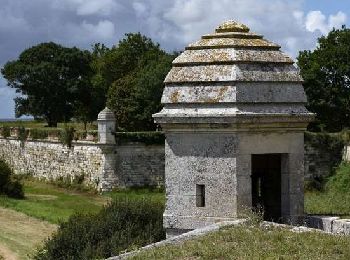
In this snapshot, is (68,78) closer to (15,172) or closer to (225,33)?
(15,172)

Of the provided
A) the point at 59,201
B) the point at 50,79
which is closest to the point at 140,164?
the point at 59,201

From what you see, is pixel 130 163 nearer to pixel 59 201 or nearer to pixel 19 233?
pixel 59 201

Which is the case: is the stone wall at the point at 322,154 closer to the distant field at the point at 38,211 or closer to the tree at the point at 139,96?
the distant field at the point at 38,211

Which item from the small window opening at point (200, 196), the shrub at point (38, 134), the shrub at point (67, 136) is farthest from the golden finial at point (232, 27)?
the shrub at point (38, 134)

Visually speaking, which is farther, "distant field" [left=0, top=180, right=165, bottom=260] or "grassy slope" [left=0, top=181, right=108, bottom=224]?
"grassy slope" [left=0, top=181, right=108, bottom=224]

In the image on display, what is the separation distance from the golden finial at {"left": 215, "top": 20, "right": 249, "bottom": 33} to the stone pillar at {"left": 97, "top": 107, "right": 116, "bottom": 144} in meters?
24.5

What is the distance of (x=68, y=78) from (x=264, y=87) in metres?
58.9

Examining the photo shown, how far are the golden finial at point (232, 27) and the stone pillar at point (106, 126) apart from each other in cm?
2454

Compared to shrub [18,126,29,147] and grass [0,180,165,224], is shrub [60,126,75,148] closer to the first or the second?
grass [0,180,165,224]

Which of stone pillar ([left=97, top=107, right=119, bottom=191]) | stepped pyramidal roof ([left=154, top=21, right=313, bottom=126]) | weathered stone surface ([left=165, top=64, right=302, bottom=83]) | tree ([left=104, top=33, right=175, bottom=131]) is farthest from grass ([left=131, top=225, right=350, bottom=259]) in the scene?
tree ([left=104, top=33, right=175, bottom=131])

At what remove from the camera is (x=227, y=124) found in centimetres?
1008

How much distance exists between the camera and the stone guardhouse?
10172 mm

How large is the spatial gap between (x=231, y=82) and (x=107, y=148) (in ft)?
86.7

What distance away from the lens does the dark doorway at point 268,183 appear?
11578mm
